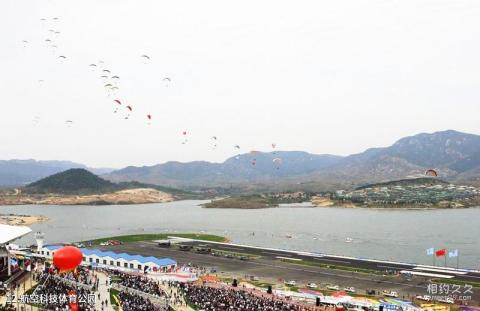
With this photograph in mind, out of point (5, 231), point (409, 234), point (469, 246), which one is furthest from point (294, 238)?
point (5, 231)

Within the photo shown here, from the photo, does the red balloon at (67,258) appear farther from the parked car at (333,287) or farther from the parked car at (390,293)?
the parked car at (390,293)

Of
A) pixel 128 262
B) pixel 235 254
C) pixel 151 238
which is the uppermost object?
pixel 128 262

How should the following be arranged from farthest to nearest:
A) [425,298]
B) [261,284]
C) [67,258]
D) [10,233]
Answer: [261,284] < [10,233] < [425,298] < [67,258]

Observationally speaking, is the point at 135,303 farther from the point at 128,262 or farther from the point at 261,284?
the point at 128,262

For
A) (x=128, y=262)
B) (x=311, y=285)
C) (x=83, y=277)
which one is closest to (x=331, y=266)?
(x=311, y=285)

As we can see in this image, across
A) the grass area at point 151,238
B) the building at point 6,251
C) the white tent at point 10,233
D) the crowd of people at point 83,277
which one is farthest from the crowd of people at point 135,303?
the grass area at point 151,238

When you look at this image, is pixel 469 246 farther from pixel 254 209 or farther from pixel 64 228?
pixel 254 209
